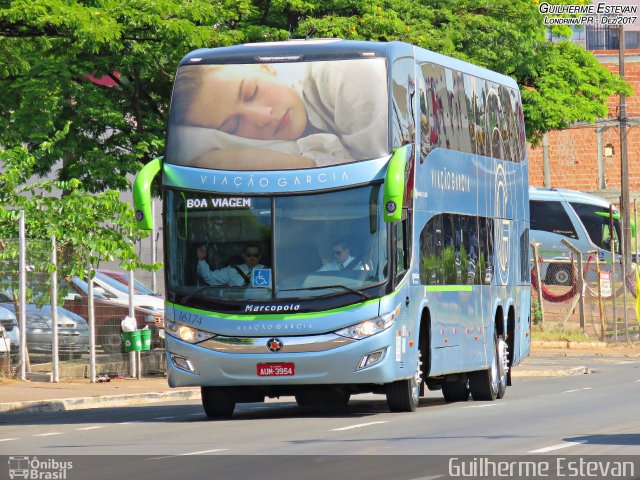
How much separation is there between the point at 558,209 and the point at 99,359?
36.6 m

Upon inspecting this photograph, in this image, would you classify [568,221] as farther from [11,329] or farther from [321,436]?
[321,436]

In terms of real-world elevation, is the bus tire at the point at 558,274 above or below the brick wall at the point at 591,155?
below

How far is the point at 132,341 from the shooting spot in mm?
26672

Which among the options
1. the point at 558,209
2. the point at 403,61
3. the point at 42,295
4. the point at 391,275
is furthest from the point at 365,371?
the point at 558,209

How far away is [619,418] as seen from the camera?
17.8m

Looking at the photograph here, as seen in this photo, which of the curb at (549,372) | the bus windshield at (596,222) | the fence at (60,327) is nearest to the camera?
the fence at (60,327)

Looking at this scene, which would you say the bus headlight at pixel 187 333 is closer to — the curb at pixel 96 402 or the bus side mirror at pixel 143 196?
the bus side mirror at pixel 143 196

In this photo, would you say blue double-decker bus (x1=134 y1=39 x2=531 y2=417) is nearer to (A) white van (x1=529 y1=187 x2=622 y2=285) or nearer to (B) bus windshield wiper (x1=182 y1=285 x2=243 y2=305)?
(B) bus windshield wiper (x1=182 y1=285 x2=243 y2=305)

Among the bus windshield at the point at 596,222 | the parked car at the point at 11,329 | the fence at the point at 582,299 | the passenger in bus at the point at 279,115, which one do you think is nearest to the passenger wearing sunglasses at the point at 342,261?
the passenger in bus at the point at 279,115

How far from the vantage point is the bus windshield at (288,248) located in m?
18.1
